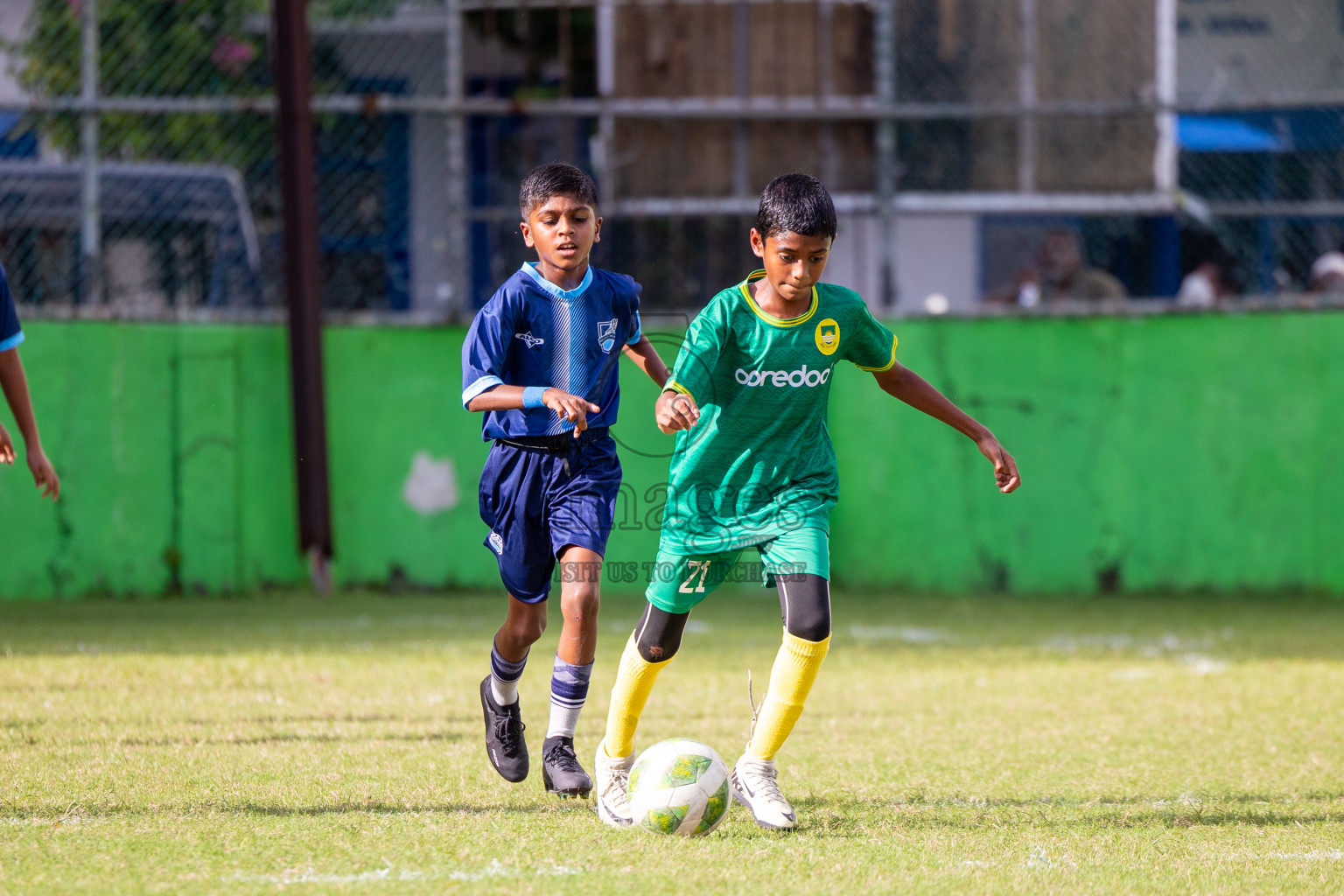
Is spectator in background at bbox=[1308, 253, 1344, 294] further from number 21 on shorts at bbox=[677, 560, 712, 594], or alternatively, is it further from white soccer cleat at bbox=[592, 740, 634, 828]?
white soccer cleat at bbox=[592, 740, 634, 828]

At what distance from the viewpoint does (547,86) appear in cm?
1061

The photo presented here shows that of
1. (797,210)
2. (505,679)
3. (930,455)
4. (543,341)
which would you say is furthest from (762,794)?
(930,455)

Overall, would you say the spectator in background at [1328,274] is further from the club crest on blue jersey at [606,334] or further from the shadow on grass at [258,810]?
the shadow on grass at [258,810]

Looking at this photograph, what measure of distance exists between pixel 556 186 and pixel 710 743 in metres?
1.97

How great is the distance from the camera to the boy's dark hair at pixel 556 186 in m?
4.35

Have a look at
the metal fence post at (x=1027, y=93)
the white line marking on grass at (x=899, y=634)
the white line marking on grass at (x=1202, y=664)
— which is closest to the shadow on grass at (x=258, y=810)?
the white line marking on grass at (x=1202, y=664)

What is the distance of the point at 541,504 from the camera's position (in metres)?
4.41

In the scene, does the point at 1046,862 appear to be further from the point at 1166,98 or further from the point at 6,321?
the point at 1166,98

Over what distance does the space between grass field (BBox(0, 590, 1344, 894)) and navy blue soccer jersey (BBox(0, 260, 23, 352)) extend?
1321mm

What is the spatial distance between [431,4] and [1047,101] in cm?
428

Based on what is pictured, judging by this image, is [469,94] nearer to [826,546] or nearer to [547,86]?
[547,86]

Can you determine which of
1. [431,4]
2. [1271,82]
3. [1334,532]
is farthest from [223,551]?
[1271,82]

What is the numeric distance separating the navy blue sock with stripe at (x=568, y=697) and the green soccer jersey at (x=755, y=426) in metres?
0.53

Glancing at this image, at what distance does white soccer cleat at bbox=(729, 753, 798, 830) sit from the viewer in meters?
3.86
